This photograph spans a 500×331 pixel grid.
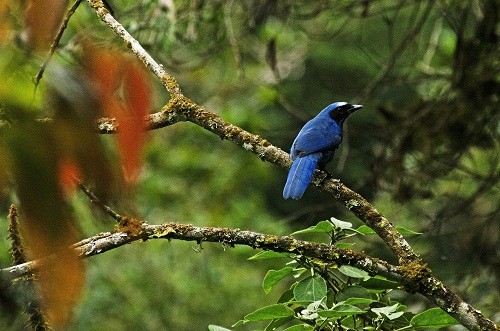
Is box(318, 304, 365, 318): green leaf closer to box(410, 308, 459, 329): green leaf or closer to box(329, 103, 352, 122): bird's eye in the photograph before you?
box(410, 308, 459, 329): green leaf

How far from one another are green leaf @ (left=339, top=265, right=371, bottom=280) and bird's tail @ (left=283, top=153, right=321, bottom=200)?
149cm

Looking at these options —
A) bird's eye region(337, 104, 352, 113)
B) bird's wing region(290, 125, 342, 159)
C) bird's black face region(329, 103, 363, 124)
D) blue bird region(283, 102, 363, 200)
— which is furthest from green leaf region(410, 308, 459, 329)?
bird's eye region(337, 104, 352, 113)

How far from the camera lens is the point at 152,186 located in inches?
454

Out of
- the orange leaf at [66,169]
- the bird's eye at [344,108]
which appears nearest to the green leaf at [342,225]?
the orange leaf at [66,169]

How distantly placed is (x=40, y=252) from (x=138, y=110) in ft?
1.02

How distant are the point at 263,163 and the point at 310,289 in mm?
10230

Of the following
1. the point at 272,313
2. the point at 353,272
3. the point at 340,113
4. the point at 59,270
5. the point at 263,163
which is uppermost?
the point at 263,163

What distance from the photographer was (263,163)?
1309cm

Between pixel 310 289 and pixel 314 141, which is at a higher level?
pixel 314 141

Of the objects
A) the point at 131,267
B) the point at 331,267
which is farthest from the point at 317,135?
the point at 131,267

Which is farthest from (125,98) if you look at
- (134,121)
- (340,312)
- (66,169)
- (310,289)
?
(310,289)

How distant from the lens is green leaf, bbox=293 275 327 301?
112 inches

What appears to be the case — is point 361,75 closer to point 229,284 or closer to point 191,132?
point 191,132

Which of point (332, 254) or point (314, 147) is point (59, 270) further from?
point (314, 147)
